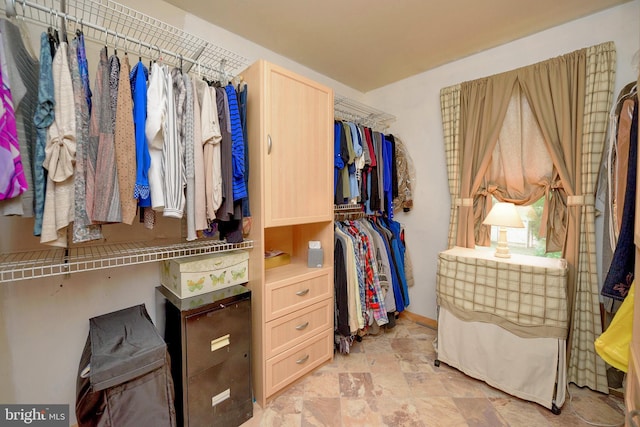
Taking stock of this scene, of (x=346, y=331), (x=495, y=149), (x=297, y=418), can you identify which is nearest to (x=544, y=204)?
(x=495, y=149)

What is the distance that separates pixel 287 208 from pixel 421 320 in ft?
6.29

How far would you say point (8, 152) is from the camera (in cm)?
83

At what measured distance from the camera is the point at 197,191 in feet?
4.09

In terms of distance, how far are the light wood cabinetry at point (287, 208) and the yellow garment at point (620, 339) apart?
1.37 meters

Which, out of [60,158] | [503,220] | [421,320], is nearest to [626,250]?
[503,220]

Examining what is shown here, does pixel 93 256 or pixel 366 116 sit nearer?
pixel 93 256

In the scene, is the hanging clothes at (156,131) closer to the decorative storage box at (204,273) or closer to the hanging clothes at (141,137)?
the hanging clothes at (141,137)

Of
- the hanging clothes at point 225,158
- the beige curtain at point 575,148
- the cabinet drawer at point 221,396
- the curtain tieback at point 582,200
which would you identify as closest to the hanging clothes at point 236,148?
the hanging clothes at point 225,158

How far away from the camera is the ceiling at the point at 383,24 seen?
165cm

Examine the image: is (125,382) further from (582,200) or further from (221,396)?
(582,200)

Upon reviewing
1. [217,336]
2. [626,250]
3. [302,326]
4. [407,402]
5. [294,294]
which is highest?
[626,250]

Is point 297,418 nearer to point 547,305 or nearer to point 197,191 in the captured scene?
point 197,191

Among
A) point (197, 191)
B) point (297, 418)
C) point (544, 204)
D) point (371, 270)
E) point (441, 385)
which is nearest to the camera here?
point (197, 191)

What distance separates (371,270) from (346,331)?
1.64 feet
